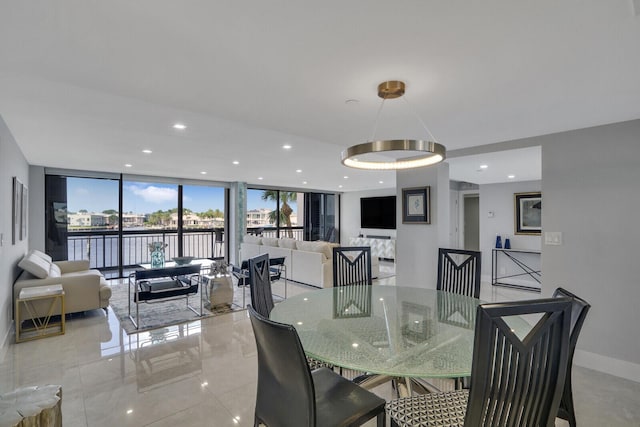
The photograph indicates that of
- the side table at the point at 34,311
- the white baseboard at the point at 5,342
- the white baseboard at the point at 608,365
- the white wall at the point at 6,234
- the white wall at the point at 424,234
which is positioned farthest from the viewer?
the white wall at the point at 424,234

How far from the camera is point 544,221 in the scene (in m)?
3.22

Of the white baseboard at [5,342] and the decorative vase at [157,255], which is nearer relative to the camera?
the white baseboard at [5,342]

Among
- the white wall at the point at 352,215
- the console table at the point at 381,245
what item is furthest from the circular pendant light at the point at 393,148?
the white wall at the point at 352,215

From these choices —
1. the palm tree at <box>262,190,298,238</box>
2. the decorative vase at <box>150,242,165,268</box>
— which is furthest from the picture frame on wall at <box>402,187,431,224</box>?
the palm tree at <box>262,190,298,238</box>

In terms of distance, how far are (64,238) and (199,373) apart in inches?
217

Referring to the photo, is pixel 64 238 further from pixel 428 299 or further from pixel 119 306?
pixel 428 299

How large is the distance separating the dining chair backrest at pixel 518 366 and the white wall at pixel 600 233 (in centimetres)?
239

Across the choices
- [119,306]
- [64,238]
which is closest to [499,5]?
[119,306]

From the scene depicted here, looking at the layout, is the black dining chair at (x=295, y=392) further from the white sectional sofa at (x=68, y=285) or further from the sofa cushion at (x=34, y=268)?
the sofa cushion at (x=34, y=268)

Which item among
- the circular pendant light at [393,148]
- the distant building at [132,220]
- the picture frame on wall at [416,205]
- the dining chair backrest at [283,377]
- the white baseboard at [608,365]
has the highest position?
the circular pendant light at [393,148]

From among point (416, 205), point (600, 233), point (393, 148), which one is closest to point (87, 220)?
point (416, 205)

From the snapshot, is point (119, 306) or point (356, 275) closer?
point (356, 275)

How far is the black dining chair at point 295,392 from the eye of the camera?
1173 millimetres

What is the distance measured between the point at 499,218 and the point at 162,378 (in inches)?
252
